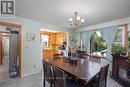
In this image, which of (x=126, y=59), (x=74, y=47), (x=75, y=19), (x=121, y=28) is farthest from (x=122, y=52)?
(x=74, y=47)

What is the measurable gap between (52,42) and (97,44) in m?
3.58

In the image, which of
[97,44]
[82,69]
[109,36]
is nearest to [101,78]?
[82,69]

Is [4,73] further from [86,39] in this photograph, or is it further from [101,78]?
[86,39]

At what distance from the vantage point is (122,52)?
3.81m

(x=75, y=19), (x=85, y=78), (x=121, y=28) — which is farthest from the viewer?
(x=121, y=28)

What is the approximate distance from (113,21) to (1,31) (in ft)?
18.6

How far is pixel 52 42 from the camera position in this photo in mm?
8188

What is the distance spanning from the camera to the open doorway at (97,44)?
532cm

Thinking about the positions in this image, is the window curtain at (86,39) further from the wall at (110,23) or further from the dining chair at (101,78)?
the dining chair at (101,78)

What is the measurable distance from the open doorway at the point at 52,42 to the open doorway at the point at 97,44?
1.78m

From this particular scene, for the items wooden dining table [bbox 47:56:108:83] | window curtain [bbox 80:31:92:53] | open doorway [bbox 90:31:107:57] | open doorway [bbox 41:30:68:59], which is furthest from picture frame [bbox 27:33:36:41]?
open doorway [bbox 90:31:107:57]

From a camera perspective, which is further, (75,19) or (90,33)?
(90,33)

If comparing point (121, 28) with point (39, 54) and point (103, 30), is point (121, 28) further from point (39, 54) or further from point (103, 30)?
point (39, 54)

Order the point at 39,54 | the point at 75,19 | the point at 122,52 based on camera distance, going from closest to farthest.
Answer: the point at 75,19
the point at 122,52
the point at 39,54
